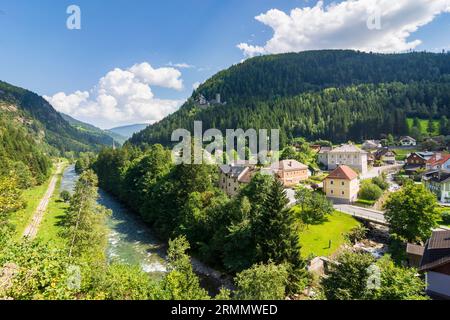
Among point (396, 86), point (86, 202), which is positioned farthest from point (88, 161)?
point (396, 86)

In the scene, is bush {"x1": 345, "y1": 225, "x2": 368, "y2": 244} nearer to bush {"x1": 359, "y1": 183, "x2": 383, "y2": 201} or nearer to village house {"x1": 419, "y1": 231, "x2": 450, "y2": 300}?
village house {"x1": 419, "y1": 231, "x2": 450, "y2": 300}

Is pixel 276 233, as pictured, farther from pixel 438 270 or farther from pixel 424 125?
pixel 424 125

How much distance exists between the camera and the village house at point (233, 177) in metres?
56.0

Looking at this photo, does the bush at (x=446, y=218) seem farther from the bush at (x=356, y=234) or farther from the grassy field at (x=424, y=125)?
the grassy field at (x=424, y=125)

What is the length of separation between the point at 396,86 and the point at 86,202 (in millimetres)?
210330

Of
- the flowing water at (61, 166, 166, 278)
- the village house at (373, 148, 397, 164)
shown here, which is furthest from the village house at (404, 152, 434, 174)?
the flowing water at (61, 166, 166, 278)

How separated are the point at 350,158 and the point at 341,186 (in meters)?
33.9

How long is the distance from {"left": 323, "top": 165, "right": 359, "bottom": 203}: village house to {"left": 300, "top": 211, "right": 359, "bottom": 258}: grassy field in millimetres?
8656

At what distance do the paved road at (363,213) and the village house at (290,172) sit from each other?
16.5 metres

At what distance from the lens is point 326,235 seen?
Result: 3728cm

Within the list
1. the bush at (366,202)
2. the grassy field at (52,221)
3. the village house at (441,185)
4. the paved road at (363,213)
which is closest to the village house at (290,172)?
the bush at (366,202)

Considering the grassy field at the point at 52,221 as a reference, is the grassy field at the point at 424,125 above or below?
above

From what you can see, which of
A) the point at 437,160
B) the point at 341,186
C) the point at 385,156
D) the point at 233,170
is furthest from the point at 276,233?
the point at 385,156

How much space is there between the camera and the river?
3135 cm
